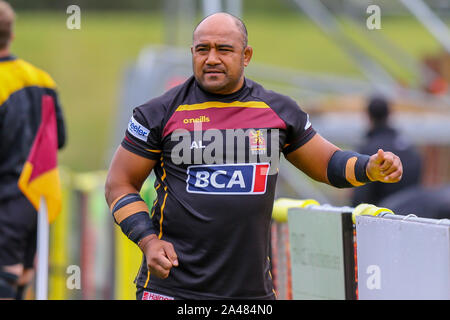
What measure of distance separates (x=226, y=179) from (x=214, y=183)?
0.06m

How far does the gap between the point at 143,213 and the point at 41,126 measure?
6.68ft

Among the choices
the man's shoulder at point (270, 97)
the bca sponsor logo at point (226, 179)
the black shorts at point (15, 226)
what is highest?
the man's shoulder at point (270, 97)

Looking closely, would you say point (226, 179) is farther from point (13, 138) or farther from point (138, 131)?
point (13, 138)

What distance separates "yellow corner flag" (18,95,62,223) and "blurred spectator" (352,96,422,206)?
374 centimetres

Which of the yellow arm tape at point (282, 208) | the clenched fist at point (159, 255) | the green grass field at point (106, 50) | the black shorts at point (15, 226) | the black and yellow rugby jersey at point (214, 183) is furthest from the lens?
the green grass field at point (106, 50)

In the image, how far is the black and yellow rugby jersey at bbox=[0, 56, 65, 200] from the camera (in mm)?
5664

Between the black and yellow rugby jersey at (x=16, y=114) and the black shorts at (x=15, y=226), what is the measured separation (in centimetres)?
7

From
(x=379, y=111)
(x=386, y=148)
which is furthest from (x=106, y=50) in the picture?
(x=386, y=148)

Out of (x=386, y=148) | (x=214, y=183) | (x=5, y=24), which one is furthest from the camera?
(x=386, y=148)

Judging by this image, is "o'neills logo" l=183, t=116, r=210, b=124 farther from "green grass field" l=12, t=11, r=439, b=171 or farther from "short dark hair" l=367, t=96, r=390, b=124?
"green grass field" l=12, t=11, r=439, b=171

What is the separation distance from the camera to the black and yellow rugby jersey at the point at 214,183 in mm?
3941

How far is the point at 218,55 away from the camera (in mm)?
3979

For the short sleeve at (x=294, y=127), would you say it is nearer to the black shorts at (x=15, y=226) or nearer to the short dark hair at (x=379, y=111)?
the black shorts at (x=15, y=226)

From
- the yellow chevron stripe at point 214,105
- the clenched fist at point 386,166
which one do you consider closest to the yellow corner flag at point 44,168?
the yellow chevron stripe at point 214,105
